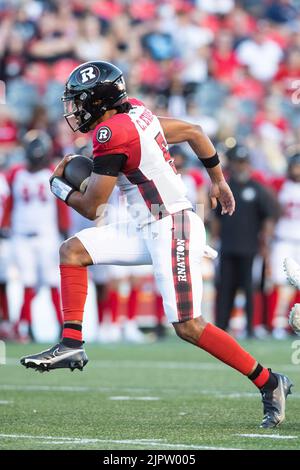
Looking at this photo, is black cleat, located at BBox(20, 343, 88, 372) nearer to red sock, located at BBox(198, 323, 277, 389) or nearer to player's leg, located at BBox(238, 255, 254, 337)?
red sock, located at BBox(198, 323, 277, 389)

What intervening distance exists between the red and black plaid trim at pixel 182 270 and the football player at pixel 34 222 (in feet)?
20.3

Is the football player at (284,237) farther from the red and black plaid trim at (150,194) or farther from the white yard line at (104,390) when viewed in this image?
the red and black plaid trim at (150,194)

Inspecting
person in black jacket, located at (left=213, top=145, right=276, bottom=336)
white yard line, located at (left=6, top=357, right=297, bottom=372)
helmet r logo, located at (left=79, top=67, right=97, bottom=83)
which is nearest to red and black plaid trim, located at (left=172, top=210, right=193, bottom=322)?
helmet r logo, located at (left=79, top=67, right=97, bottom=83)

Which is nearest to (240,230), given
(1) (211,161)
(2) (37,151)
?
(2) (37,151)

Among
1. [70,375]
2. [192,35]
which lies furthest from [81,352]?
[192,35]

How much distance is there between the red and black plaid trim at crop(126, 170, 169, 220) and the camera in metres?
5.34

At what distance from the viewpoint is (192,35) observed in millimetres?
15789

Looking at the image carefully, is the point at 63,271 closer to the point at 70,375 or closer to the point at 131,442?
the point at 131,442

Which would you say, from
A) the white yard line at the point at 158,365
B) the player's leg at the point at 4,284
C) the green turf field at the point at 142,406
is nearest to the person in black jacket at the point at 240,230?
the green turf field at the point at 142,406

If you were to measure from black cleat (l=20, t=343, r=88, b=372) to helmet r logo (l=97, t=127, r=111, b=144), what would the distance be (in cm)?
98

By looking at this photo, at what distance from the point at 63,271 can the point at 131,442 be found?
3.44 feet

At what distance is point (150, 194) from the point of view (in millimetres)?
5352

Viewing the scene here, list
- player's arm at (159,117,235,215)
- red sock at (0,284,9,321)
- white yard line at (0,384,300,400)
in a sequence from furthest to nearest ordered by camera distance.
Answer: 1. red sock at (0,284,9,321)
2. white yard line at (0,384,300,400)
3. player's arm at (159,117,235,215)
